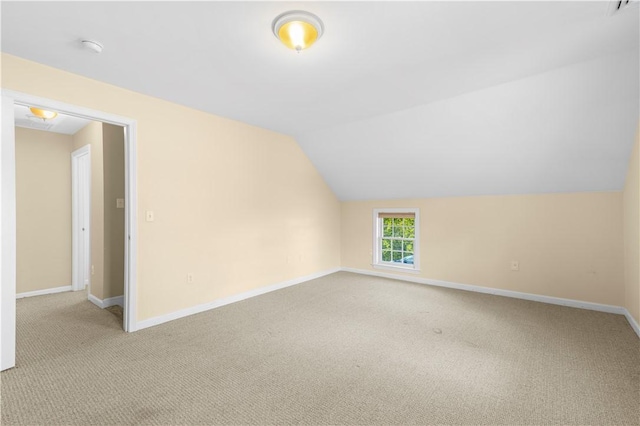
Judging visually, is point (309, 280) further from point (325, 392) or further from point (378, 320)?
point (325, 392)

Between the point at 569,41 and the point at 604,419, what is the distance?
2.60m

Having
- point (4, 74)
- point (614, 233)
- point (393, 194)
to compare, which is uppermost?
point (4, 74)

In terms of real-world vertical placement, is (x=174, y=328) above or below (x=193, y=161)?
below

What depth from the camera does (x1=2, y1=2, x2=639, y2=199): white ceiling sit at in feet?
6.48

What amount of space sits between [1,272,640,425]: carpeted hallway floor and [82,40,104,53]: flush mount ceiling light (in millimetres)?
2528

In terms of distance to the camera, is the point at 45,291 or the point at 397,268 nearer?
the point at 45,291

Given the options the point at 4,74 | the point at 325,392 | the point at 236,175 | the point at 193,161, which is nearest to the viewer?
the point at 325,392

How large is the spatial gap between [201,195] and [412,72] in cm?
278

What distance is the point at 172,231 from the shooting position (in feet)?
11.5

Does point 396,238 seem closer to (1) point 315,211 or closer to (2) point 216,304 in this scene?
(1) point 315,211

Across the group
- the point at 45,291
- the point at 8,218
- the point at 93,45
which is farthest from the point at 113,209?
the point at 93,45

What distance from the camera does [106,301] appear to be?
3988 mm

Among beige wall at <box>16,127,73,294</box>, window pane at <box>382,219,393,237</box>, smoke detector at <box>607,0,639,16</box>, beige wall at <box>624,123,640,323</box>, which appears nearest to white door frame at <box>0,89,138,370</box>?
beige wall at <box>16,127,73,294</box>

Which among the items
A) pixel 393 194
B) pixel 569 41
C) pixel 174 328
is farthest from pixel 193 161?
pixel 569 41
